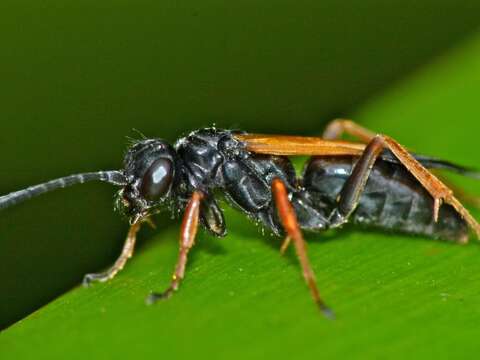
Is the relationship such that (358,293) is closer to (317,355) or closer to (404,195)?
(317,355)

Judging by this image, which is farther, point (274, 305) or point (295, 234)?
point (295, 234)

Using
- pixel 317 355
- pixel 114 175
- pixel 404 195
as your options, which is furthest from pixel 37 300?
pixel 317 355

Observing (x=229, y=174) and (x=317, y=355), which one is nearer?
(x=317, y=355)

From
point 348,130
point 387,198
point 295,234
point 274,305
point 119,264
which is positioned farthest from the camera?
point 348,130

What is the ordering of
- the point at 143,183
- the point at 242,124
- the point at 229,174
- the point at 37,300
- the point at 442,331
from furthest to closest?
the point at 242,124, the point at 37,300, the point at 229,174, the point at 143,183, the point at 442,331

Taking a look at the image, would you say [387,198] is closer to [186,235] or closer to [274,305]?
[186,235]

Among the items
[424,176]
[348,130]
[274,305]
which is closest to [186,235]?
[274,305]

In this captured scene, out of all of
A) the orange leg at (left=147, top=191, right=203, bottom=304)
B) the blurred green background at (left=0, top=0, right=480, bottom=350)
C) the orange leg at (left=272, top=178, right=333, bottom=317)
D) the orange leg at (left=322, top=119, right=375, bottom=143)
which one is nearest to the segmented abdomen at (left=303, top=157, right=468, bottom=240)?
the orange leg at (left=322, top=119, right=375, bottom=143)
